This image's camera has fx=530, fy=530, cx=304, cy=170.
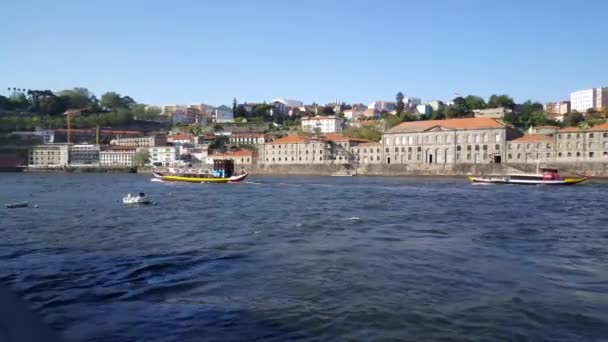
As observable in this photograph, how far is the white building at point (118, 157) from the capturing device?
349 ft

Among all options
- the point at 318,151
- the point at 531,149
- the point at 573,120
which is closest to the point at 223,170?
the point at 318,151

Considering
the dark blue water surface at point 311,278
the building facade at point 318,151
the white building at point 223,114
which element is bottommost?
the dark blue water surface at point 311,278

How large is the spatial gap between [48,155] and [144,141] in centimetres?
2016

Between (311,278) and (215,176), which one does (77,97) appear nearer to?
(215,176)

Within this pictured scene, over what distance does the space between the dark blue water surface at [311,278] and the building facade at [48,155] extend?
3937 inches

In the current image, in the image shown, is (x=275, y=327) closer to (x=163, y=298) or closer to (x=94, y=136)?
(x=163, y=298)

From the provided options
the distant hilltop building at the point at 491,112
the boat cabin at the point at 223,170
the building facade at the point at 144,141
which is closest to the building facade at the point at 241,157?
the building facade at the point at 144,141

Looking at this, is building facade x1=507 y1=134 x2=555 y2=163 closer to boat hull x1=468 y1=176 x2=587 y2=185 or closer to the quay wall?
the quay wall

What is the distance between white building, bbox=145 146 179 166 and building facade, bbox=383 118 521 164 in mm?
44087

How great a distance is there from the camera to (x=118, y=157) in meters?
108

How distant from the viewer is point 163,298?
846cm

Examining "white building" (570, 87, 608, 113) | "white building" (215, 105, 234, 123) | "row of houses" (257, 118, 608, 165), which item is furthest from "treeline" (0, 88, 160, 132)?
"white building" (570, 87, 608, 113)

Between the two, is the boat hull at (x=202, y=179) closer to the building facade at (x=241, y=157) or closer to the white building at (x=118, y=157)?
the building facade at (x=241, y=157)

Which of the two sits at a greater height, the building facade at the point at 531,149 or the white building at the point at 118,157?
the building facade at the point at 531,149
